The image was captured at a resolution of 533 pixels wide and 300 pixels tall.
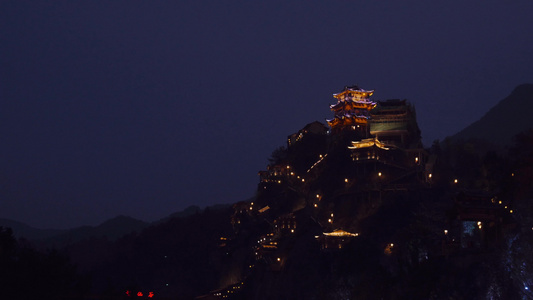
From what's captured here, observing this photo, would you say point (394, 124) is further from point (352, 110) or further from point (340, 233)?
point (340, 233)

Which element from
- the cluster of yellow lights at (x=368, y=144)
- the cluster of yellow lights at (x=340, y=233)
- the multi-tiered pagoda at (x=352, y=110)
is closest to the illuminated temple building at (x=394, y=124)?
the multi-tiered pagoda at (x=352, y=110)

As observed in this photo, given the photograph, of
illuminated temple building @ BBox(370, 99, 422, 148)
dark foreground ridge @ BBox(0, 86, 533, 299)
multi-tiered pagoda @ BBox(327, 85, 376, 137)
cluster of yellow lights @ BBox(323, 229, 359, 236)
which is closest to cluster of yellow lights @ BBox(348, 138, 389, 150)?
dark foreground ridge @ BBox(0, 86, 533, 299)

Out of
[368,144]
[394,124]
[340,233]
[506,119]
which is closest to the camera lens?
[340,233]

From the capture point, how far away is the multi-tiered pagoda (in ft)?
235

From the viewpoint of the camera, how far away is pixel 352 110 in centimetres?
7362

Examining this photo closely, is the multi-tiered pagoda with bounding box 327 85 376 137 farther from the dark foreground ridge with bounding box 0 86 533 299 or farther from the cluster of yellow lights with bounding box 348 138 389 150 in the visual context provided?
the cluster of yellow lights with bounding box 348 138 389 150

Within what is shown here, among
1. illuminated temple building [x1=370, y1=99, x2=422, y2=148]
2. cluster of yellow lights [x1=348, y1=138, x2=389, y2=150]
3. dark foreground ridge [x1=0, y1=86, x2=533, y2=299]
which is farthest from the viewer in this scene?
illuminated temple building [x1=370, y1=99, x2=422, y2=148]

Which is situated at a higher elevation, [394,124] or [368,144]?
[394,124]

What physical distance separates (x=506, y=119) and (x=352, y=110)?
73.9m

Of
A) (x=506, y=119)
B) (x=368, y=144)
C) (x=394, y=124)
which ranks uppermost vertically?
(x=506, y=119)

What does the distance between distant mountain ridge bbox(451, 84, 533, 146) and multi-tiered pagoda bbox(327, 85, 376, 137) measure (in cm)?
5952

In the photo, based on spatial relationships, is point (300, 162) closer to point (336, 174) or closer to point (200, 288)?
A: point (336, 174)

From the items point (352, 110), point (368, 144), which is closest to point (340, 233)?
point (368, 144)

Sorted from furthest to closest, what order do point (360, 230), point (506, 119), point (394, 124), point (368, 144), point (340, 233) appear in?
point (506, 119), point (394, 124), point (368, 144), point (360, 230), point (340, 233)
